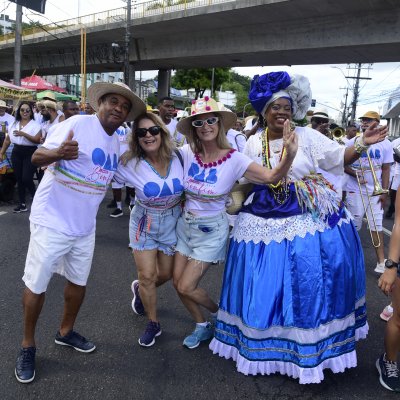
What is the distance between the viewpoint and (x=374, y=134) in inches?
104

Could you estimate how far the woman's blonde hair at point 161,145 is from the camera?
112 inches

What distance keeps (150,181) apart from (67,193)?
581mm

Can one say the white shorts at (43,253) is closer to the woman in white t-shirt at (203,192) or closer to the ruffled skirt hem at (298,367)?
the woman in white t-shirt at (203,192)

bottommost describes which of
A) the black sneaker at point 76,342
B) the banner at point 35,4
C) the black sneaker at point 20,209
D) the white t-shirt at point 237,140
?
the black sneaker at point 76,342

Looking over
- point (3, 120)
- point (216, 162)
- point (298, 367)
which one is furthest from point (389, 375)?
point (3, 120)

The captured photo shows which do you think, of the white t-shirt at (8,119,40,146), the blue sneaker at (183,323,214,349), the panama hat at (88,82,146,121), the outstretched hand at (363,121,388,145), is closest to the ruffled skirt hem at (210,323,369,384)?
the blue sneaker at (183,323,214,349)

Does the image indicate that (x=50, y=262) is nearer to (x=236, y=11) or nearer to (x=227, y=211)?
(x=227, y=211)

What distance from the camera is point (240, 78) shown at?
10800cm

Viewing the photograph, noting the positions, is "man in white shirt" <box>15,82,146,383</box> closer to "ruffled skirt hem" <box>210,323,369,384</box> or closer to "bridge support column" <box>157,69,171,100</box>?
"ruffled skirt hem" <box>210,323,369,384</box>

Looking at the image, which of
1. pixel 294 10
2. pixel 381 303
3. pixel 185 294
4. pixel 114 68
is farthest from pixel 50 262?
pixel 114 68

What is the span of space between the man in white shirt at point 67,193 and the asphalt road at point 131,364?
0.23 meters

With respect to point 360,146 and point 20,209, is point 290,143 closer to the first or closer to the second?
point 360,146

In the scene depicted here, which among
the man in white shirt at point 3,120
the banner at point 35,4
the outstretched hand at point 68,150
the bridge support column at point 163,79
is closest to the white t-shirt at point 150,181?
the outstretched hand at point 68,150

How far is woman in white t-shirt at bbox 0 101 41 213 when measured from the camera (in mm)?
6777
